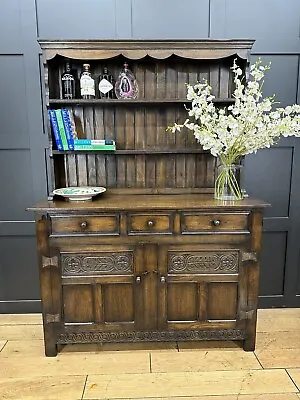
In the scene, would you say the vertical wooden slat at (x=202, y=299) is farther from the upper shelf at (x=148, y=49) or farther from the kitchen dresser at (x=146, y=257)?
the upper shelf at (x=148, y=49)

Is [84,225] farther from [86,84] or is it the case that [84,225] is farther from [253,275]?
[253,275]

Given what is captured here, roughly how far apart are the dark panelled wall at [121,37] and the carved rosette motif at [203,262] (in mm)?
722

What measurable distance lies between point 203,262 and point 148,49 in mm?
1406

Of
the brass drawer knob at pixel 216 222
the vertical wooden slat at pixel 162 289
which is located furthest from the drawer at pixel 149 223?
the brass drawer knob at pixel 216 222

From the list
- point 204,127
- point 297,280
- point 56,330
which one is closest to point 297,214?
point 297,280

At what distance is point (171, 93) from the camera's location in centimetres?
A: 237

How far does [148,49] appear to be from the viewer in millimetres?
2105

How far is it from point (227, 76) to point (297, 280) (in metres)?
1.71

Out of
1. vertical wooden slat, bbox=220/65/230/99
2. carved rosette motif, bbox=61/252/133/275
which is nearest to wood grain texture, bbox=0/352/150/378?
carved rosette motif, bbox=61/252/133/275

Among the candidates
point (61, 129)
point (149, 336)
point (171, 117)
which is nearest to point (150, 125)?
point (171, 117)

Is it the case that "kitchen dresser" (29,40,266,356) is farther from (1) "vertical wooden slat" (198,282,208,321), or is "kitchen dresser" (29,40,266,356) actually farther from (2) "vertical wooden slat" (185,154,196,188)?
(2) "vertical wooden slat" (185,154,196,188)

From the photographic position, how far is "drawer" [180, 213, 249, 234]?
199cm

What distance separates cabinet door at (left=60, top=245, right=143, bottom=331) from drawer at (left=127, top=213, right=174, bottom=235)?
0.13 metres

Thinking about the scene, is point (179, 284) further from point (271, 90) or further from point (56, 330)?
point (271, 90)
